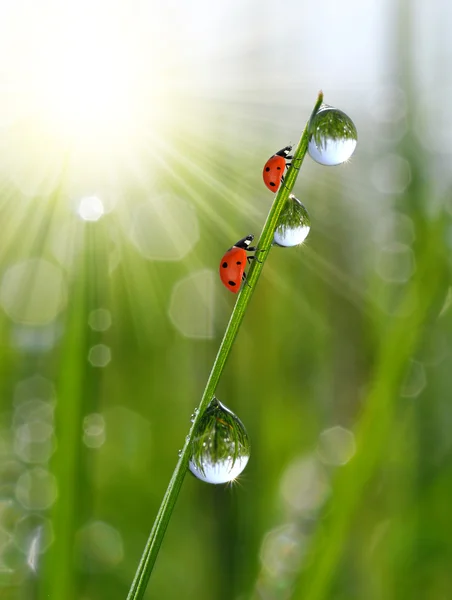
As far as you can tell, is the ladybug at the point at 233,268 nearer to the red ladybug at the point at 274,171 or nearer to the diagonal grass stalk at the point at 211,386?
the red ladybug at the point at 274,171

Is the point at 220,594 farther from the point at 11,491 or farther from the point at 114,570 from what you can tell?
the point at 11,491

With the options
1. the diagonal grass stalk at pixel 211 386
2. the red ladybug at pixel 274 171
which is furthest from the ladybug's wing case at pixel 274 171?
the diagonal grass stalk at pixel 211 386

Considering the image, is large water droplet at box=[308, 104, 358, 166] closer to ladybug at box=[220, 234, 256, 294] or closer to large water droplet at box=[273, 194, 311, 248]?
large water droplet at box=[273, 194, 311, 248]

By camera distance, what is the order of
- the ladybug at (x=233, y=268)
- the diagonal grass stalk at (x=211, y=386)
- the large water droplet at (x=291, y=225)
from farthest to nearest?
the ladybug at (x=233, y=268) < the large water droplet at (x=291, y=225) < the diagonal grass stalk at (x=211, y=386)

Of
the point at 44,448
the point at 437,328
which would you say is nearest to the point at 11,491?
the point at 44,448

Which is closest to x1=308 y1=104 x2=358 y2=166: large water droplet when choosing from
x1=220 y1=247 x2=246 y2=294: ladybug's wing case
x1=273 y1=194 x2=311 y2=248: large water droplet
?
x1=273 y1=194 x2=311 y2=248: large water droplet

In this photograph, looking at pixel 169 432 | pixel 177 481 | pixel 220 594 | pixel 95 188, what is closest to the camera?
pixel 177 481
